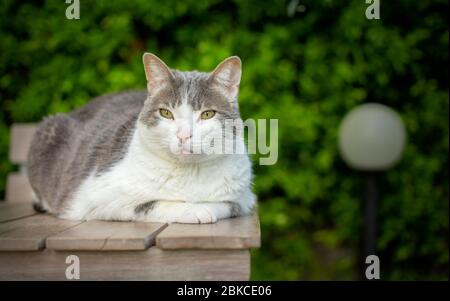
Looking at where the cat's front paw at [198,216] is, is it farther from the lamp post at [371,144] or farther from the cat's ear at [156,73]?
the lamp post at [371,144]

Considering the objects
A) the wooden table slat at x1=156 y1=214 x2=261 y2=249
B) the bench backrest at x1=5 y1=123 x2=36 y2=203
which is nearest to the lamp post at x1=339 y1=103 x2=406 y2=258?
the wooden table slat at x1=156 y1=214 x2=261 y2=249

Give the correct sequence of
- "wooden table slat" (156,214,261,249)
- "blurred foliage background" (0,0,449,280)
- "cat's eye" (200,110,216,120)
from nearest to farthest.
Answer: "wooden table slat" (156,214,261,249)
"cat's eye" (200,110,216,120)
"blurred foliage background" (0,0,449,280)

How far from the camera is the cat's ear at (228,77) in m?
1.98

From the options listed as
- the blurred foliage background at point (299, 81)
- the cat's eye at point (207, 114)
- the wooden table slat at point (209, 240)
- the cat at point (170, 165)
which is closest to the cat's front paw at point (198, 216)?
the cat at point (170, 165)

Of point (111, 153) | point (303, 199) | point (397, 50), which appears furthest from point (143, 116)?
point (397, 50)

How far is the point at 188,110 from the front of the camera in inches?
74.4

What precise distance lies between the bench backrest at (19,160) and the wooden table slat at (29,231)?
81 cm

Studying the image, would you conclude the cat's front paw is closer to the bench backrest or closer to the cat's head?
the cat's head

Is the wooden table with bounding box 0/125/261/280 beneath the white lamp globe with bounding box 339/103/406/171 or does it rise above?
beneath

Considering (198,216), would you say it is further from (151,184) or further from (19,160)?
(19,160)

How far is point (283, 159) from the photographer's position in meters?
3.41

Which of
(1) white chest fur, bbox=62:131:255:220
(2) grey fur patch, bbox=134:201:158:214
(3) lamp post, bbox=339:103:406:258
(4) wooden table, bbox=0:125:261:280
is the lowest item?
(4) wooden table, bbox=0:125:261:280

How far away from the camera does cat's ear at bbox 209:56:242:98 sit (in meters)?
1.98

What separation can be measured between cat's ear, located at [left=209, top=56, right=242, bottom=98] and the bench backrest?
5.07 feet
